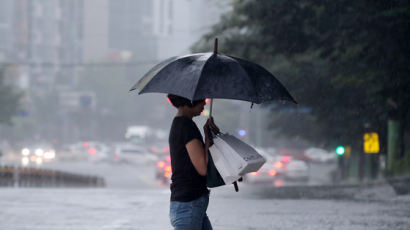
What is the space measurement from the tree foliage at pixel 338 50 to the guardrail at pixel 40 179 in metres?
8.80

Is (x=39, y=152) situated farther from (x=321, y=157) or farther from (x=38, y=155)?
(x=321, y=157)

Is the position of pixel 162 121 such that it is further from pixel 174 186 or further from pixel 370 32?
pixel 174 186

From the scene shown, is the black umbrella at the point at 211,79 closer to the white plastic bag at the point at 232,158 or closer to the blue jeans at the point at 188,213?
the white plastic bag at the point at 232,158

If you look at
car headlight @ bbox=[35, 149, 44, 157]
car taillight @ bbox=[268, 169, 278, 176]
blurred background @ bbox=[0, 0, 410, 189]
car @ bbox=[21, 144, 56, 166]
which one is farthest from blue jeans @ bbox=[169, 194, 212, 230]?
car headlight @ bbox=[35, 149, 44, 157]

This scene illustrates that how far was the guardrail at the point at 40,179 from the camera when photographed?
3100 centimetres

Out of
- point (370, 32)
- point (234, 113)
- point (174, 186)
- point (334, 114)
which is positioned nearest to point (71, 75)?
point (234, 113)

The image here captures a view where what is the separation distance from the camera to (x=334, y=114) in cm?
2867

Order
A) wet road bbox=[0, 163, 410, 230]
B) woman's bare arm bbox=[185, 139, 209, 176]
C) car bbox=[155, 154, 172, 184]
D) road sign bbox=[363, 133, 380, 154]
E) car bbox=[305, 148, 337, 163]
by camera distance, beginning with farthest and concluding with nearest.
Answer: car bbox=[305, 148, 337, 163], car bbox=[155, 154, 172, 184], road sign bbox=[363, 133, 380, 154], wet road bbox=[0, 163, 410, 230], woman's bare arm bbox=[185, 139, 209, 176]

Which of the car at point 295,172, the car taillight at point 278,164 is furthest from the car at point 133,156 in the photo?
the car taillight at point 278,164

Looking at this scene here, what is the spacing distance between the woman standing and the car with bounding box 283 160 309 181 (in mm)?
35128

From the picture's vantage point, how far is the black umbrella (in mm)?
6406

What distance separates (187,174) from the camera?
6.18m

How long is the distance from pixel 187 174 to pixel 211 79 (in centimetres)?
79

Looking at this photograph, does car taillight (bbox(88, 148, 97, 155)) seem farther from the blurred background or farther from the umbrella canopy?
the umbrella canopy
